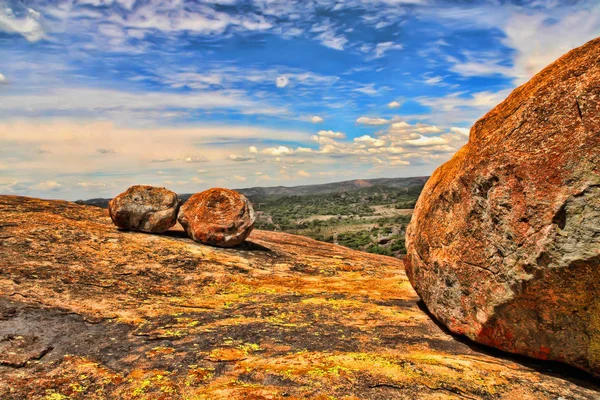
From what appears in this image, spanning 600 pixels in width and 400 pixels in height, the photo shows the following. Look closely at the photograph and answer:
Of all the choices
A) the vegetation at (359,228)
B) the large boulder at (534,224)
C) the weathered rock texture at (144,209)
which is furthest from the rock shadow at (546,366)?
the vegetation at (359,228)

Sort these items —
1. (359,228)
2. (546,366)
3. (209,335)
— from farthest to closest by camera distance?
(359,228) → (209,335) → (546,366)

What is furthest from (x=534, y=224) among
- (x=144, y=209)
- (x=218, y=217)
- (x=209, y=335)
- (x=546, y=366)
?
(x=144, y=209)

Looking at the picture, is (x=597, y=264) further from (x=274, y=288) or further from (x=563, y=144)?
(x=274, y=288)

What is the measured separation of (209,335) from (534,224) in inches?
316

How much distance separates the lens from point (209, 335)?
9812mm

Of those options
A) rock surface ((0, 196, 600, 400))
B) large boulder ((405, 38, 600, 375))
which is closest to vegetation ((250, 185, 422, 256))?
rock surface ((0, 196, 600, 400))

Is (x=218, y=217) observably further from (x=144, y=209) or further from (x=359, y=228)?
(x=359, y=228)

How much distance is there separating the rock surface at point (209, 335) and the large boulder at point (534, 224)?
0.94 meters

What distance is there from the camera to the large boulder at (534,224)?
7.68 meters

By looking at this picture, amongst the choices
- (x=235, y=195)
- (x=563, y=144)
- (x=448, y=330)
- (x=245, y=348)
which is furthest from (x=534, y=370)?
(x=235, y=195)

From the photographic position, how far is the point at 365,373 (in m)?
7.99

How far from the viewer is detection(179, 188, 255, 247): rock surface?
19844mm

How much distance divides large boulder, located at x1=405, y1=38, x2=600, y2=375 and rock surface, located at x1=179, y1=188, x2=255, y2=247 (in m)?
12.0

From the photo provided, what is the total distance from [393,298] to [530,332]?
5.46 meters
